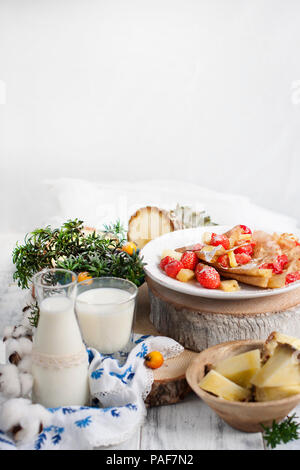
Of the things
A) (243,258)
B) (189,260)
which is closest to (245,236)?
(243,258)

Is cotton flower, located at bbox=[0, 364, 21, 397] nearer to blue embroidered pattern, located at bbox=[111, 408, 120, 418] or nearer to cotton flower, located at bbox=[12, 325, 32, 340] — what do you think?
cotton flower, located at bbox=[12, 325, 32, 340]

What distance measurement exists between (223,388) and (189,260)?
2.55 ft

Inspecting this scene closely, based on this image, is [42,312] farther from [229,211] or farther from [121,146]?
[121,146]

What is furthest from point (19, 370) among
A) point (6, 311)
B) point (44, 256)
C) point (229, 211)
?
point (229, 211)

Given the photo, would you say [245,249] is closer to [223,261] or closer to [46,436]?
[223,261]

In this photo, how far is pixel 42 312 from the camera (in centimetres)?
201

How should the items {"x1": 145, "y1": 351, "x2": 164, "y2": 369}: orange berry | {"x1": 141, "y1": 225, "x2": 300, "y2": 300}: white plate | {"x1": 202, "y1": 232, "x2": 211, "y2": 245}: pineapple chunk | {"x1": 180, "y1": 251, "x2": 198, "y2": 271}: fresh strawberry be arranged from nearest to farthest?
1. {"x1": 145, "y1": 351, "x2": 164, "y2": 369}: orange berry
2. {"x1": 141, "y1": 225, "x2": 300, "y2": 300}: white plate
3. {"x1": 180, "y1": 251, "x2": 198, "y2": 271}: fresh strawberry
4. {"x1": 202, "y1": 232, "x2": 211, "y2": 245}: pineapple chunk

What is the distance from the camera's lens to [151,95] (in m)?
5.55

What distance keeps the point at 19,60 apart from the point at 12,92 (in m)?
0.32

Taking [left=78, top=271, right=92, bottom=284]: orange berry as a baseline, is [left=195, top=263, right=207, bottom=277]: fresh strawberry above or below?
above

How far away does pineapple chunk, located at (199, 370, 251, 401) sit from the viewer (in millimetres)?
1946

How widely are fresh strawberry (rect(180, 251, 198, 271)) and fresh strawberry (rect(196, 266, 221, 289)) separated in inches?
4.9

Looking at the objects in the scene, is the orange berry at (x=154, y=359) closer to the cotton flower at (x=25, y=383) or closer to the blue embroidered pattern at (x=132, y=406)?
the blue embroidered pattern at (x=132, y=406)

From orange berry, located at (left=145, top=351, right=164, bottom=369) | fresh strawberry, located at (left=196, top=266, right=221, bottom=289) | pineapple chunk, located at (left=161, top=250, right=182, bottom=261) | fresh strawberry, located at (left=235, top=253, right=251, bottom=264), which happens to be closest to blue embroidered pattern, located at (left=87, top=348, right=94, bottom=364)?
orange berry, located at (left=145, top=351, right=164, bottom=369)
